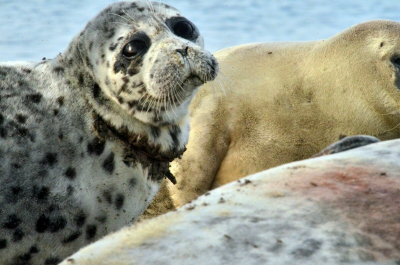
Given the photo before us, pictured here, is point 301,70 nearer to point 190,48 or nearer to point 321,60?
point 321,60

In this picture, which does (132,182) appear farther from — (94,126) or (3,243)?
(3,243)

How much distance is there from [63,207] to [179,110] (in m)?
0.74

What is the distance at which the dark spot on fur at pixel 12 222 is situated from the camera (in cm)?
261

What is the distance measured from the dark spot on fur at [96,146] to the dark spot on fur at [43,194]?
0.26 m

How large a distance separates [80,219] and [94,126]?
1.42 ft

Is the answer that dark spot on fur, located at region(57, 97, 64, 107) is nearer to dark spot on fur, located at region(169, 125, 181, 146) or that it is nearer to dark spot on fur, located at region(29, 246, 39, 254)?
dark spot on fur, located at region(169, 125, 181, 146)

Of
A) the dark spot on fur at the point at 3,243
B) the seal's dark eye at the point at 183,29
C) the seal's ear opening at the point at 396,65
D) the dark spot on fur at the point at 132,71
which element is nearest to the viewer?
the dark spot on fur at the point at 3,243

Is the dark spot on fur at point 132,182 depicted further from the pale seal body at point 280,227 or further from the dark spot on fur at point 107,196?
the pale seal body at point 280,227

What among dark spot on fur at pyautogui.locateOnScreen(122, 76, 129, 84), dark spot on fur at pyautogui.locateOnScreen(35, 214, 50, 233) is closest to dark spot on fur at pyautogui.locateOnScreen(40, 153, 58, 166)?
dark spot on fur at pyautogui.locateOnScreen(35, 214, 50, 233)

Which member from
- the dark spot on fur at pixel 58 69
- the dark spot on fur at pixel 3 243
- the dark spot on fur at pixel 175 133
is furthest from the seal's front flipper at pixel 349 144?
the dark spot on fur at pixel 58 69

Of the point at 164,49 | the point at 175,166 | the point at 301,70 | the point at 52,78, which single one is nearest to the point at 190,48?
the point at 164,49

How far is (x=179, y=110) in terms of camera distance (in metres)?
3.11

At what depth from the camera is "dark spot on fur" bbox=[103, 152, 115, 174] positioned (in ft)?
9.42

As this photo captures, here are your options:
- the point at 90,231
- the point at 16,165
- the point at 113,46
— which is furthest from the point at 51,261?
the point at 113,46
